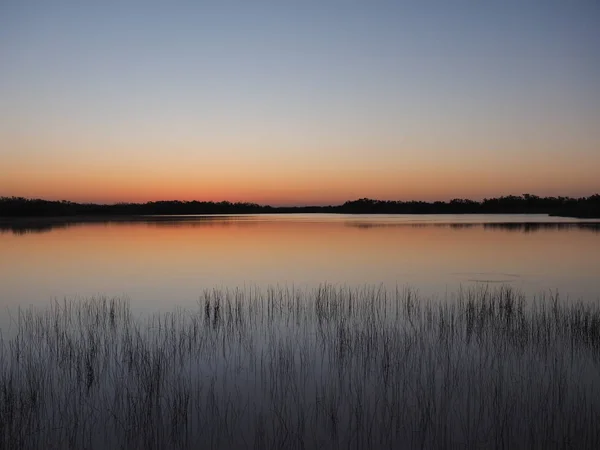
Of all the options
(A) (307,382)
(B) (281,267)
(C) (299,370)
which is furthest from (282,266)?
(A) (307,382)

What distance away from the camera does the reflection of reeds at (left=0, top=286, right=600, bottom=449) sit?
Answer: 15.1 ft

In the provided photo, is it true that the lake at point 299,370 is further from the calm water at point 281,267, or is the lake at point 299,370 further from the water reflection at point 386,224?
the water reflection at point 386,224

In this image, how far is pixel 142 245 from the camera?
28438 millimetres

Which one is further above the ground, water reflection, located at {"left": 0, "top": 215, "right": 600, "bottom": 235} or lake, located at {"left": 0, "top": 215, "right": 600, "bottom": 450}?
water reflection, located at {"left": 0, "top": 215, "right": 600, "bottom": 235}

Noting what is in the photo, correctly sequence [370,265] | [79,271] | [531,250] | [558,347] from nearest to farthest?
1. [558,347]
2. [79,271]
3. [370,265]
4. [531,250]

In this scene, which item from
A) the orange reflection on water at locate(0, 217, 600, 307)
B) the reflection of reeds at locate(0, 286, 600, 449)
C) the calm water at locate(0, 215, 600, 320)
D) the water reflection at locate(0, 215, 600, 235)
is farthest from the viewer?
the water reflection at locate(0, 215, 600, 235)

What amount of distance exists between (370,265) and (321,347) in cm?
1148

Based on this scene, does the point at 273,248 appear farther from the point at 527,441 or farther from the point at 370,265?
the point at 527,441

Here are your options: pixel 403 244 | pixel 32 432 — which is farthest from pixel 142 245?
pixel 32 432

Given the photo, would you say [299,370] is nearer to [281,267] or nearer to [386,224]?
[281,267]

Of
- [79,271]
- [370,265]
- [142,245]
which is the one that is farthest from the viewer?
[142,245]

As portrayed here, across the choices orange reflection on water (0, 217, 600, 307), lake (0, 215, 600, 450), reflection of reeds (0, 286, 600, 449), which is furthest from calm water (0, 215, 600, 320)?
reflection of reeds (0, 286, 600, 449)

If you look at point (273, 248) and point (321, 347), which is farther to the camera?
point (273, 248)

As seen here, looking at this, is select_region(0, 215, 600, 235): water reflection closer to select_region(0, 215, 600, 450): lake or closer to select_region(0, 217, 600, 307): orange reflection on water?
select_region(0, 217, 600, 307): orange reflection on water
